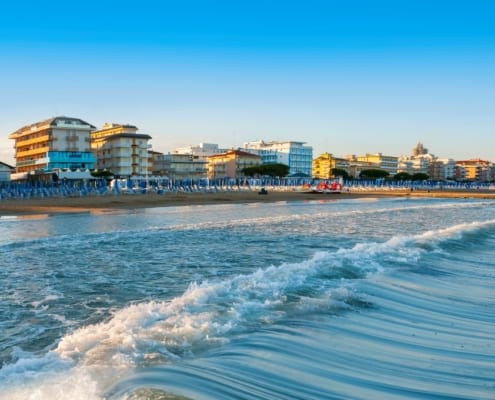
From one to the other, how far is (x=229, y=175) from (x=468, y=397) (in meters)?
113

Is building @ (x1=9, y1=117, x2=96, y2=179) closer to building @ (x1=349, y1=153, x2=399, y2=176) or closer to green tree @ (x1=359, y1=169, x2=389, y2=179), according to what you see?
green tree @ (x1=359, y1=169, x2=389, y2=179)

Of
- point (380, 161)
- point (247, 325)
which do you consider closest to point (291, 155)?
point (380, 161)

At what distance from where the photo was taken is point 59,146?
74.4 metres

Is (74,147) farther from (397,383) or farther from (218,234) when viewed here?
(397,383)

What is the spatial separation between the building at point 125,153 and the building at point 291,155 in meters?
48.0

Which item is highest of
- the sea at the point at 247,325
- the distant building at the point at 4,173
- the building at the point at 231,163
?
the building at the point at 231,163

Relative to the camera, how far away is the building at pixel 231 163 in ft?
380

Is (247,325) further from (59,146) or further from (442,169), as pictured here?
(442,169)

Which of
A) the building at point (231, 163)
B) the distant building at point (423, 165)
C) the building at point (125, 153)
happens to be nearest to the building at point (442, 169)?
the distant building at point (423, 165)

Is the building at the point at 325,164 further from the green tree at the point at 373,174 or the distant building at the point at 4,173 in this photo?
the distant building at the point at 4,173

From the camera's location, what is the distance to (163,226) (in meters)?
22.1

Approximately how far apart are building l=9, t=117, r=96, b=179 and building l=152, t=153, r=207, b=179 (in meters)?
31.4

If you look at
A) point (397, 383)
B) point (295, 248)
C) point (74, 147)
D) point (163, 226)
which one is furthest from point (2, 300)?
point (74, 147)

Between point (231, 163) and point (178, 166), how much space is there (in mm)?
12546
